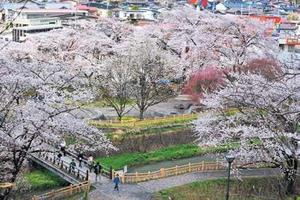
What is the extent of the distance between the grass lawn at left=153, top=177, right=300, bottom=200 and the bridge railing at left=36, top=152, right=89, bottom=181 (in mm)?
3430

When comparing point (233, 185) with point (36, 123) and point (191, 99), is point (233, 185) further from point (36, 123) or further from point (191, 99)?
point (191, 99)

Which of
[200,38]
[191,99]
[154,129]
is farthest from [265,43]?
[154,129]

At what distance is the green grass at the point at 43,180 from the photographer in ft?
76.3

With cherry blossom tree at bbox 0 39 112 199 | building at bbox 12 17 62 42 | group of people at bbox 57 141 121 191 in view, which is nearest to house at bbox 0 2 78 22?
building at bbox 12 17 62 42

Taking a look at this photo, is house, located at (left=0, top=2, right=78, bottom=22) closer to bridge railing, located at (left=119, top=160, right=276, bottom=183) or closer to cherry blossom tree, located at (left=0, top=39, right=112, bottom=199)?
bridge railing, located at (left=119, top=160, right=276, bottom=183)

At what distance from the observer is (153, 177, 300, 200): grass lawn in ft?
69.3

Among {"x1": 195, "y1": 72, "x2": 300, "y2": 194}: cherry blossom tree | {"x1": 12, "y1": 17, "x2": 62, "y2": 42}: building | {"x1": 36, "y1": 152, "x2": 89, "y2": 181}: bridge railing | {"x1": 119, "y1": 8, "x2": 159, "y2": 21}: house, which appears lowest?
{"x1": 36, "y1": 152, "x2": 89, "y2": 181}: bridge railing

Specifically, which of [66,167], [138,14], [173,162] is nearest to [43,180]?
[66,167]

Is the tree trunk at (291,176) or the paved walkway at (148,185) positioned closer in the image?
the paved walkway at (148,185)

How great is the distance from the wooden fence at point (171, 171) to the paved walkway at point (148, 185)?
275 mm

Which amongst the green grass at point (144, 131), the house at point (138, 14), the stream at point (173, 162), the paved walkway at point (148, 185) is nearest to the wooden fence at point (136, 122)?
the green grass at point (144, 131)

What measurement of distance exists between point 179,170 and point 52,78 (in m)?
7.43

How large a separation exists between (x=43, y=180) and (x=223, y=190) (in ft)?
26.3

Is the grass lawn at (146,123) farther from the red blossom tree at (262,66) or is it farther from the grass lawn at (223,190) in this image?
the grass lawn at (223,190)
